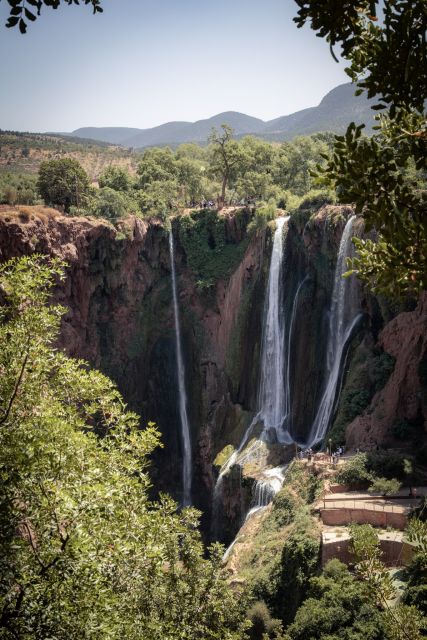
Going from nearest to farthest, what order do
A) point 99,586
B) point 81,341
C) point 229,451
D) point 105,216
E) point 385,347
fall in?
point 99,586
point 385,347
point 229,451
point 81,341
point 105,216

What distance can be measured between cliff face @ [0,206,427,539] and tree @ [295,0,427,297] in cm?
1800

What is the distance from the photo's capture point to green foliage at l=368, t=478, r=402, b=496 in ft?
57.9

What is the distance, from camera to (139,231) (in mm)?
38531

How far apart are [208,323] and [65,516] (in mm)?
33214

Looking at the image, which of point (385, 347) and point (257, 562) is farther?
point (385, 347)

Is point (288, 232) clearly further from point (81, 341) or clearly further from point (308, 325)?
point (81, 341)

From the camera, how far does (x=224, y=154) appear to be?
44750 millimetres

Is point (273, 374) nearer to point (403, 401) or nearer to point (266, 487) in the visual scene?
point (266, 487)

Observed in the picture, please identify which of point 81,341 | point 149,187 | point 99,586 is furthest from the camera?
point 149,187

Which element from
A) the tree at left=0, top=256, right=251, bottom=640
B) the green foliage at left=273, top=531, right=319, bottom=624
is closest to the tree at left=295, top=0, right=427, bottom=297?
the tree at left=0, top=256, right=251, bottom=640

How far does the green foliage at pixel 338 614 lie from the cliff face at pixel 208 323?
808 cm

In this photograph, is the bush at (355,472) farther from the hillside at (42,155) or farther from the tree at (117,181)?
the hillside at (42,155)

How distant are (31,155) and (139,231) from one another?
52.9 metres

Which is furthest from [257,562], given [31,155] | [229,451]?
[31,155]
